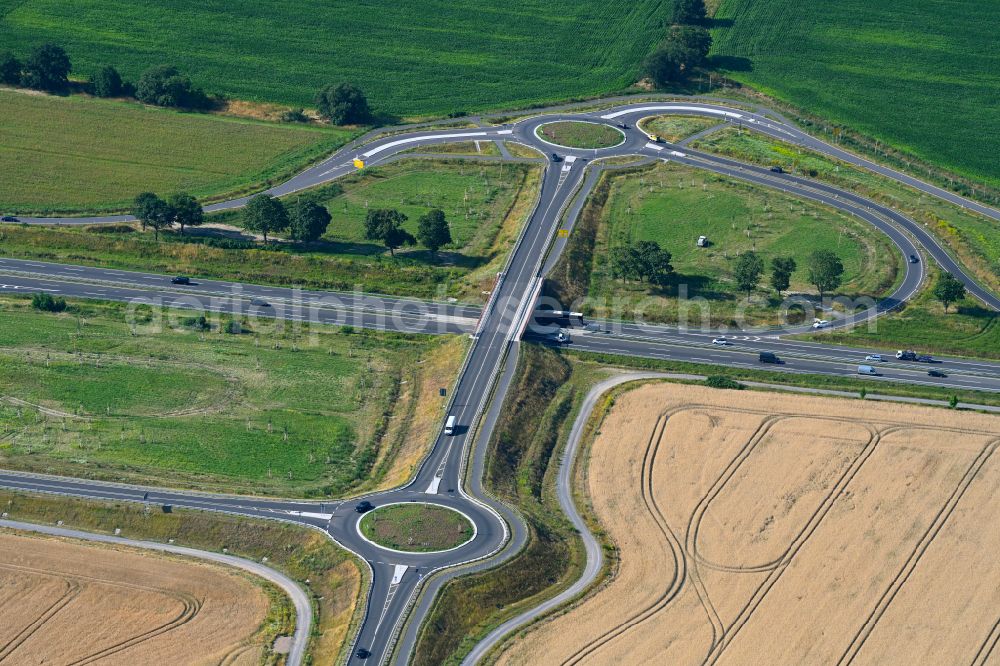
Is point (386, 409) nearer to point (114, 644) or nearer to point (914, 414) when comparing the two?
point (114, 644)

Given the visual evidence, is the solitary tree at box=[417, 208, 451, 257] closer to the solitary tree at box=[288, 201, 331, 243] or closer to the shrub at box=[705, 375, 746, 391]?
the solitary tree at box=[288, 201, 331, 243]

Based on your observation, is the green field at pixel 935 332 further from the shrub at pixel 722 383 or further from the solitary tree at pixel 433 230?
the solitary tree at pixel 433 230

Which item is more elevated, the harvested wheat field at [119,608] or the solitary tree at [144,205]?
the solitary tree at [144,205]

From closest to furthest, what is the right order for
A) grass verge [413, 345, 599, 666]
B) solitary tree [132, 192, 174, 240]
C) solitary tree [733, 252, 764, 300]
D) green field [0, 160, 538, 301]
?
grass verge [413, 345, 599, 666], solitary tree [733, 252, 764, 300], green field [0, 160, 538, 301], solitary tree [132, 192, 174, 240]

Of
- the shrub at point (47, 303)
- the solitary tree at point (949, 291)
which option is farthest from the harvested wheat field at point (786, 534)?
the shrub at point (47, 303)

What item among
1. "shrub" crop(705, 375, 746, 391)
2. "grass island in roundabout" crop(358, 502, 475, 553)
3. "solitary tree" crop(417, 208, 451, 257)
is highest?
"solitary tree" crop(417, 208, 451, 257)

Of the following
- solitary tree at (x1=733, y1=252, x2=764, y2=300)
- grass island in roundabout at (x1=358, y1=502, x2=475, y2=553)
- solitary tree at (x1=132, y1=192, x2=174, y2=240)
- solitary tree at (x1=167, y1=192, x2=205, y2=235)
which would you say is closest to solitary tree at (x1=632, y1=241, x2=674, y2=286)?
solitary tree at (x1=733, y1=252, x2=764, y2=300)

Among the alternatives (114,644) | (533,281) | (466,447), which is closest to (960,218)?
(533,281)
